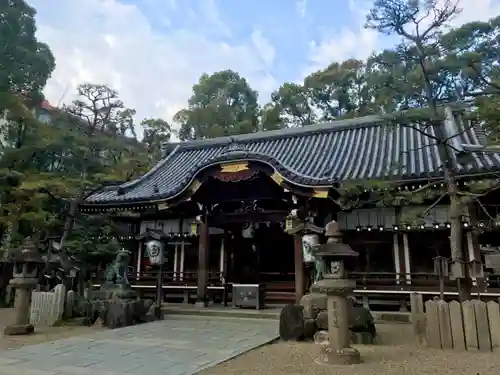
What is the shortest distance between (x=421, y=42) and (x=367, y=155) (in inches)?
248

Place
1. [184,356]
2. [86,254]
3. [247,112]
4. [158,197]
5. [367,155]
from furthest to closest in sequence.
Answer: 1. [247,112]
2. [367,155]
3. [158,197]
4. [86,254]
5. [184,356]

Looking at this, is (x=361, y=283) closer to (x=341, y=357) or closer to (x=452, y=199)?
(x=452, y=199)

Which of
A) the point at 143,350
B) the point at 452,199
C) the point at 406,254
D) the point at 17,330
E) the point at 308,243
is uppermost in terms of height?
the point at 452,199

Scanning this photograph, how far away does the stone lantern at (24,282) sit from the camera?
8219mm

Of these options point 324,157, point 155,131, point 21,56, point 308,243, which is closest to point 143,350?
point 308,243

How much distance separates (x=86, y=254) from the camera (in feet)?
36.4

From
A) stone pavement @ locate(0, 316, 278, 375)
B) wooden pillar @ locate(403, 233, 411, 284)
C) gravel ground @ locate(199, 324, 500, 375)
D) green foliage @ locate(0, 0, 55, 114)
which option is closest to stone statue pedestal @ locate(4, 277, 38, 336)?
stone pavement @ locate(0, 316, 278, 375)

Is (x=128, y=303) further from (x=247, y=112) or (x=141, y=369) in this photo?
(x=247, y=112)

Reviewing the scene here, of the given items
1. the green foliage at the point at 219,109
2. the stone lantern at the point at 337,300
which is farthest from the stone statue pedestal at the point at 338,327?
the green foliage at the point at 219,109

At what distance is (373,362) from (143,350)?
145 inches

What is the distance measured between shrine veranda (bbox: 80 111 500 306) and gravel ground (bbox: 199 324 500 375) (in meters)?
2.54

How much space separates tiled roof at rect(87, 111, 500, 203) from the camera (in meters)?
10.3

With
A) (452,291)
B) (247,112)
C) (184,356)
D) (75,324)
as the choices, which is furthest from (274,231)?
(247,112)

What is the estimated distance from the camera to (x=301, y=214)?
11.1 m
